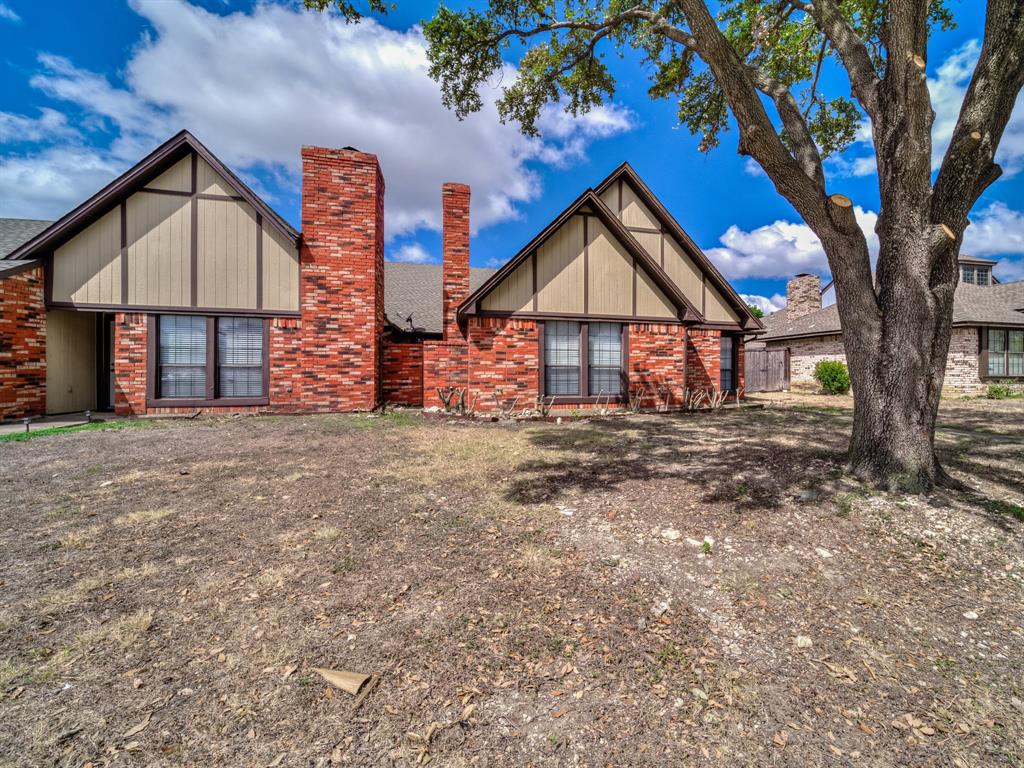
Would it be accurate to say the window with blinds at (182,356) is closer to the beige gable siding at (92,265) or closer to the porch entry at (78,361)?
the beige gable siding at (92,265)

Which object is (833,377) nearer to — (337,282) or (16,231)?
(337,282)

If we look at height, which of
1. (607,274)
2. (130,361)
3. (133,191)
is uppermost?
(133,191)

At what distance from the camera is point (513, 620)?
2609 mm

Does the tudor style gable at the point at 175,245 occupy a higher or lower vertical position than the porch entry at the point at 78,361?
higher

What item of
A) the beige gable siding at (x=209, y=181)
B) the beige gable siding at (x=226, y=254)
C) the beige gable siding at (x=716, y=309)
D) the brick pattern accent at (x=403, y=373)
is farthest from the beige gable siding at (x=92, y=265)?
the beige gable siding at (x=716, y=309)

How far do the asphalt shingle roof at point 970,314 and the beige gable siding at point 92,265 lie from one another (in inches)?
847

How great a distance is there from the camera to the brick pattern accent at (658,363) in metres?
12.2

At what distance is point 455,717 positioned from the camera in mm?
1931

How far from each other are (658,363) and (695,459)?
21.5ft

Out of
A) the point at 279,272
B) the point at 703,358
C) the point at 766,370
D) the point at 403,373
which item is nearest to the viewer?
the point at 279,272

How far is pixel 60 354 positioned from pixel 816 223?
51.1ft

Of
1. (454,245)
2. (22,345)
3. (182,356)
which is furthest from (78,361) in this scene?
(454,245)

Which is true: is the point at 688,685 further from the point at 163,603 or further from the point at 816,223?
the point at 816,223

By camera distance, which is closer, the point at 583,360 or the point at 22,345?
the point at 22,345
